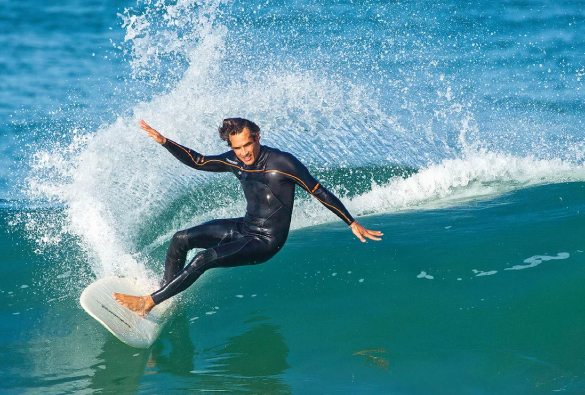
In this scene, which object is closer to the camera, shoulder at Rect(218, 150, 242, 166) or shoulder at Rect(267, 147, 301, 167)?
shoulder at Rect(267, 147, 301, 167)

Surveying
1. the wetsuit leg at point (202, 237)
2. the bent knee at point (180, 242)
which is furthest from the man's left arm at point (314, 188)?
the bent knee at point (180, 242)

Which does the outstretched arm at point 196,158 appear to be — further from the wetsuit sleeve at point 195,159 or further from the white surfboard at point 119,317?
the white surfboard at point 119,317

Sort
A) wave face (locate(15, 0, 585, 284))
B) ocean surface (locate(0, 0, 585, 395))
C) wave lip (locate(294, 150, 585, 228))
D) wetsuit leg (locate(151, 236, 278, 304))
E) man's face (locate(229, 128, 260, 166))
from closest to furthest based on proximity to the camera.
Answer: ocean surface (locate(0, 0, 585, 395)) → man's face (locate(229, 128, 260, 166)) → wetsuit leg (locate(151, 236, 278, 304)) → wave face (locate(15, 0, 585, 284)) → wave lip (locate(294, 150, 585, 228))

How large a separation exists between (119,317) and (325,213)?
3764 millimetres

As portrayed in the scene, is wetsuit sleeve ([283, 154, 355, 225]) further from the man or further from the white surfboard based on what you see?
the white surfboard

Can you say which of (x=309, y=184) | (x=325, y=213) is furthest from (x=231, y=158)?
(x=325, y=213)

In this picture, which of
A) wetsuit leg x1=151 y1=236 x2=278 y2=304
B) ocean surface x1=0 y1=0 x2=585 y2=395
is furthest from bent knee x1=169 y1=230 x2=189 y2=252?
ocean surface x1=0 y1=0 x2=585 y2=395

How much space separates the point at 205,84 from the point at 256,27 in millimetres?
6700

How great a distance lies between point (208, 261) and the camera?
5.36 meters

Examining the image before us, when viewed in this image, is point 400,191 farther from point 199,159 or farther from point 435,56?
point 435,56

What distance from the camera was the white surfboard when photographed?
534cm

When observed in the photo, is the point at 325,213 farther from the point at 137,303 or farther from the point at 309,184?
the point at 137,303

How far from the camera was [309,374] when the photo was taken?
4957 mm

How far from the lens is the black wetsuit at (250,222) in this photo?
17.7 ft
